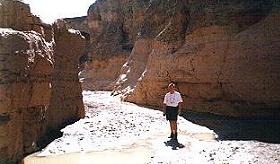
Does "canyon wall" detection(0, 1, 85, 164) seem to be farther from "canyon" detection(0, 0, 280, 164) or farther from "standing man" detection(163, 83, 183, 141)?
"standing man" detection(163, 83, 183, 141)

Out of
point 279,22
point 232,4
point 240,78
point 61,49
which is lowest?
point 240,78

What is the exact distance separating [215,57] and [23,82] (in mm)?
9031

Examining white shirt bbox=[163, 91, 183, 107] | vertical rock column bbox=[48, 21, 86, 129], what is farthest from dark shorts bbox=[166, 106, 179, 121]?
vertical rock column bbox=[48, 21, 86, 129]

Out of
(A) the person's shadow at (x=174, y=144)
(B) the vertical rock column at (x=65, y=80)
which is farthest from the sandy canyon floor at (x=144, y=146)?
(B) the vertical rock column at (x=65, y=80)

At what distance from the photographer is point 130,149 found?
32.6 ft

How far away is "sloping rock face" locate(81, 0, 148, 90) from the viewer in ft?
122

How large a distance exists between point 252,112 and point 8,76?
926 cm

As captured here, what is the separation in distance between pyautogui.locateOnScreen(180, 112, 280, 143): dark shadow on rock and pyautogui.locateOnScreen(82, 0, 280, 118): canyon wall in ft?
2.01

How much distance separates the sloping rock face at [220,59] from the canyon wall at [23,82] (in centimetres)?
661

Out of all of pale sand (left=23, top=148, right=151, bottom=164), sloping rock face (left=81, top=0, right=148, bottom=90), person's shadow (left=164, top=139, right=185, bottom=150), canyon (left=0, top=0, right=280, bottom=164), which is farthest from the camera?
sloping rock face (left=81, top=0, right=148, bottom=90)

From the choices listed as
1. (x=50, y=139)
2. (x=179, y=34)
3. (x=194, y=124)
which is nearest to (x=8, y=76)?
(x=50, y=139)

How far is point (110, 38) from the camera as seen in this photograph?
1613 inches

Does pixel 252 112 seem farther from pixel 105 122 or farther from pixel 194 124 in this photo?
pixel 105 122

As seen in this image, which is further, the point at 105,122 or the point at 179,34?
the point at 179,34
